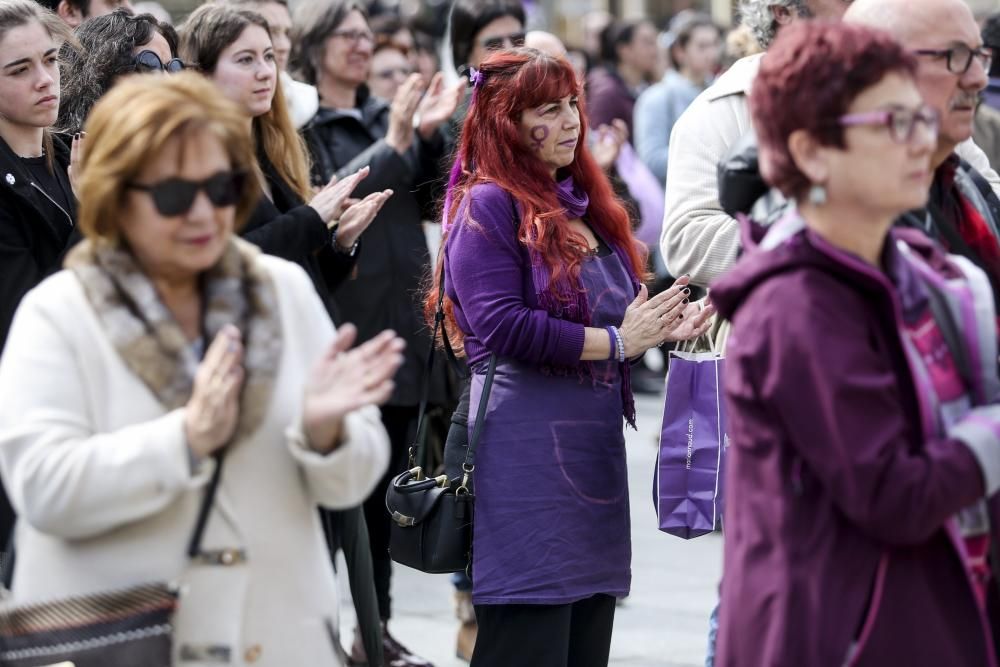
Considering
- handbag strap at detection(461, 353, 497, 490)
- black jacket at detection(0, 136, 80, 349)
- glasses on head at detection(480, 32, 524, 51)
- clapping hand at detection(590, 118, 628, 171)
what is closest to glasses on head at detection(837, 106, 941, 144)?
handbag strap at detection(461, 353, 497, 490)

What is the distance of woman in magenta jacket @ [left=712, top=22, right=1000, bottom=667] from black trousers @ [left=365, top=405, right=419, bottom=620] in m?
2.93

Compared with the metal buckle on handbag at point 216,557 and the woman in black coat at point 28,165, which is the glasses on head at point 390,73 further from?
the metal buckle on handbag at point 216,557

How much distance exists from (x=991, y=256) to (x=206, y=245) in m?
1.64

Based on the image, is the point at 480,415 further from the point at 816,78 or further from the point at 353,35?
the point at 353,35

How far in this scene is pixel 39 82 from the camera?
13.9ft

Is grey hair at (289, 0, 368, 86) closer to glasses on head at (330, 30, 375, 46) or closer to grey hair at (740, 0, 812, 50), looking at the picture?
glasses on head at (330, 30, 375, 46)

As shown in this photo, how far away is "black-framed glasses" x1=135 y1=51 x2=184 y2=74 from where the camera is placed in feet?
14.6

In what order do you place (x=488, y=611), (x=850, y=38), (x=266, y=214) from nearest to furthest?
1. (x=850, y=38)
2. (x=488, y=611)
3. (x=266, y=214)

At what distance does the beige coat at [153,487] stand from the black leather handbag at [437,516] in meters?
1.27

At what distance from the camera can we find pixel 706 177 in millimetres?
4074

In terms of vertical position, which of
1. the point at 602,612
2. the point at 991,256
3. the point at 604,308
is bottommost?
the point at 602,612

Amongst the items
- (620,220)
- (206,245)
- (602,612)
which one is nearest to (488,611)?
(602,612)

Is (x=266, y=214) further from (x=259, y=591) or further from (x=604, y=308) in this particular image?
(x=259, y=591)

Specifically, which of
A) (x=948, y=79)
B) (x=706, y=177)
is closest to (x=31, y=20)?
(x=706, y=177)
